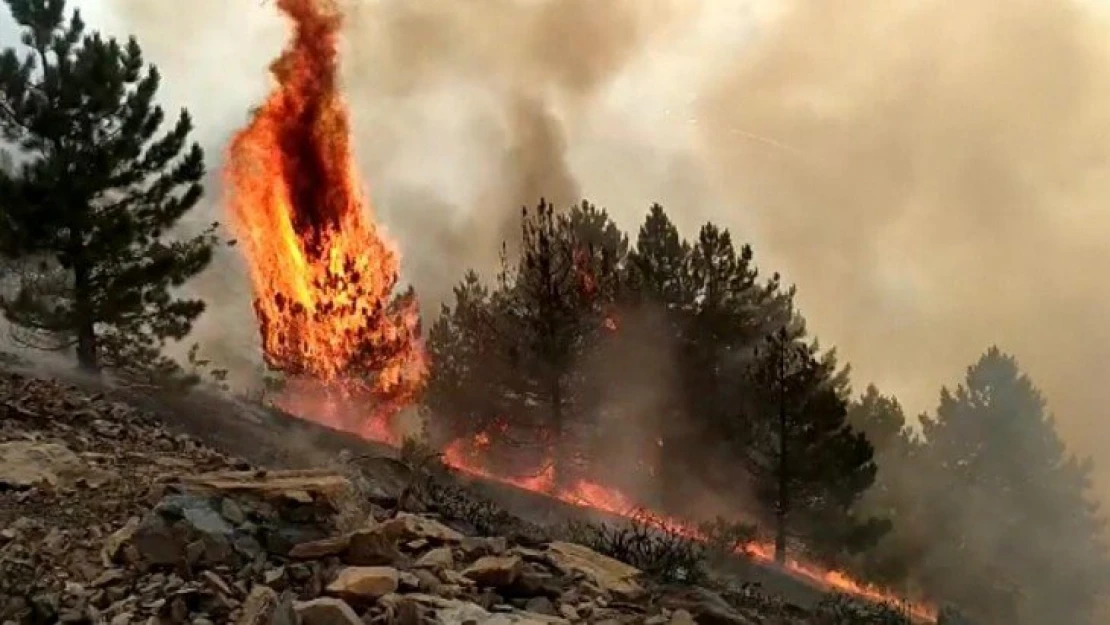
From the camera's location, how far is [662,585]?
9984 mm

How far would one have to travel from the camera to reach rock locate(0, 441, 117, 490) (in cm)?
868

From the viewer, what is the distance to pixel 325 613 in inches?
261

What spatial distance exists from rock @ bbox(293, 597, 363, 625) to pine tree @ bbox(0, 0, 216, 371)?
16663 mm

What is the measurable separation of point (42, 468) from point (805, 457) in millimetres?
23714

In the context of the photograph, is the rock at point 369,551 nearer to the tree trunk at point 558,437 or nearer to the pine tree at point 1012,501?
the tree trunk at point 558,437

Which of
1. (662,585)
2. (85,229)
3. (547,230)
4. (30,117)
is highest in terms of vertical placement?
(547,230)

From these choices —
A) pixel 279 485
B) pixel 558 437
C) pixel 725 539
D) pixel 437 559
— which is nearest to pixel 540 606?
pixel 437 559

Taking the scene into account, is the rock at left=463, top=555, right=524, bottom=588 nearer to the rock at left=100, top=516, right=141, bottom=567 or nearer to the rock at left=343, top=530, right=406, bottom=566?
the rock at left=343, top=530, right=406, bottom=566

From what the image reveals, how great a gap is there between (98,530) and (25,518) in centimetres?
58

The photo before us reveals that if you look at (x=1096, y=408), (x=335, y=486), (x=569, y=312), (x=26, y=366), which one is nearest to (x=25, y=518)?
(x=335, y=486)

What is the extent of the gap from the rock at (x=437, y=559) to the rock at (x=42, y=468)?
2.98 metres

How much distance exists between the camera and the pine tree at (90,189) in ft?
67.7

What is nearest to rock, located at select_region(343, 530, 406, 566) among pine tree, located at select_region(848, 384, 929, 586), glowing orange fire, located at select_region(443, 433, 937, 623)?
glowing orange fire, located at select_region(443, 433, 937, 623)

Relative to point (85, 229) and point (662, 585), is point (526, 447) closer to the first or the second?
point (85, 229)
